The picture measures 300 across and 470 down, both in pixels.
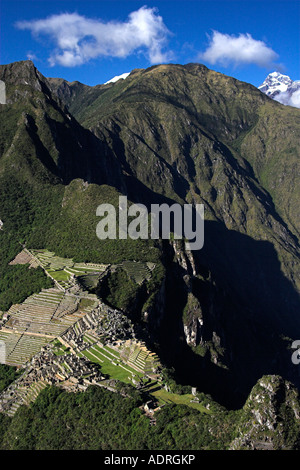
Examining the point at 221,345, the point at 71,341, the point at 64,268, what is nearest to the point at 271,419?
the point at 71,341

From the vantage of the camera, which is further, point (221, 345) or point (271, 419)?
point (221, 345)

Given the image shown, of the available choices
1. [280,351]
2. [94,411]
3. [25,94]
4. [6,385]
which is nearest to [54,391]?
[94,411]

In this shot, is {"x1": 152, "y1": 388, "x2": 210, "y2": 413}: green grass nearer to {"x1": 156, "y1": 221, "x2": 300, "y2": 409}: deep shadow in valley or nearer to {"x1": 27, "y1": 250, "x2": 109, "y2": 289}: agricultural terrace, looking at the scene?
{"x1": 156, "y1": 221, "x2": 300, "y2": 409}: deep shadow in valley

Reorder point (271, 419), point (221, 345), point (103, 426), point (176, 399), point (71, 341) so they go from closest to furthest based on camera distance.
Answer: point (271, 419) < point (103, 426) < point (176, 399) < point (71, 341) < point (221, 345)

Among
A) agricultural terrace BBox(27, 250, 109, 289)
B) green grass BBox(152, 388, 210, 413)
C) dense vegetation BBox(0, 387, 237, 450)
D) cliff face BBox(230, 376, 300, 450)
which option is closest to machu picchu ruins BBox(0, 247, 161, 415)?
agricultural terrace BBox(27, 250, 109, 289)

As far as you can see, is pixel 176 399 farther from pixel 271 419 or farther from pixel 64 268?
pixel 64 268

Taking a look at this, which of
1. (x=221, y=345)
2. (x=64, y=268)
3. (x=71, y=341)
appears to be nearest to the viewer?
(x=71, y=341)

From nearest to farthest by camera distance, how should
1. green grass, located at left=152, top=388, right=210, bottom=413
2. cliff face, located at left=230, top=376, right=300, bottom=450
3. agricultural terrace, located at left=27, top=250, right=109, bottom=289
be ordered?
cliff face, located at left=230, top=376, right=300, bottom=450 < green grass, located at left=152, top=388, right=210, bottom=413 < agricultural terrace, located at left=27, top=250, right=109, bottom=289

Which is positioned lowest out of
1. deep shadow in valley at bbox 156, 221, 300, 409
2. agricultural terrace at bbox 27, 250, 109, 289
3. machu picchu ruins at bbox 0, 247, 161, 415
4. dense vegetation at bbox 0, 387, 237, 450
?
deep shadow in valley at bbox 156, 221, 300, 409

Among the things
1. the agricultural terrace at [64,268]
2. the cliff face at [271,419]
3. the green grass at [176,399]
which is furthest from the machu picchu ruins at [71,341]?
the cliff face at [271,419]

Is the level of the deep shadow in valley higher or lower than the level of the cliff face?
lower

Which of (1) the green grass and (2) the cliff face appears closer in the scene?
(2) the cliff face
